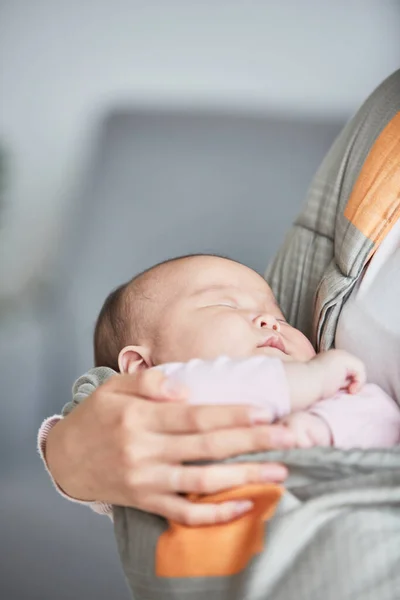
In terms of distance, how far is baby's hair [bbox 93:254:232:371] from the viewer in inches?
45.0

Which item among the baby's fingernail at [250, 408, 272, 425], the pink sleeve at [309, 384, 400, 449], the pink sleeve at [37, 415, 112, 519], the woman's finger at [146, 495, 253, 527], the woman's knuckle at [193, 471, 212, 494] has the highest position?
the baby's fingernail at [250, 408, 272, 425]

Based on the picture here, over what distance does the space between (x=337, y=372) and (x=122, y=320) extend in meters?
0.37

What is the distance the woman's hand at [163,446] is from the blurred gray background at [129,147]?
3.80ft

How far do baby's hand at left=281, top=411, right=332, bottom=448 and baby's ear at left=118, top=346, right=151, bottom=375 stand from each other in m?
0.28

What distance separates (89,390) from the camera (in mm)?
1194

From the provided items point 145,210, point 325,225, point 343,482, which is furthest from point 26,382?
point 343,482

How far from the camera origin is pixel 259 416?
0.88m

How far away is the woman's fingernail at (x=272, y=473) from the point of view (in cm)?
85

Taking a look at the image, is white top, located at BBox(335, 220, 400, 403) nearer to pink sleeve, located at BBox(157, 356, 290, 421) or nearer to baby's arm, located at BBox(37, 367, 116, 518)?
pink sleeve, located at BBox(157, 356, 290, 421)

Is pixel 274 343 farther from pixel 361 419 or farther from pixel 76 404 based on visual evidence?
pixel 76 404

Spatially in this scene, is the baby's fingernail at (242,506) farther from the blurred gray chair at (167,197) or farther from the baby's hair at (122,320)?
the blurred gray chair at (167,197)

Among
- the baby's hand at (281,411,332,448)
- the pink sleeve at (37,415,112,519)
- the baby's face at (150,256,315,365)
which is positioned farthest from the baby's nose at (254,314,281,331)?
the pink sleeve at (37,415,112,519)

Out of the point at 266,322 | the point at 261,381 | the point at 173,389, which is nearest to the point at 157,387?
the point at 173,389

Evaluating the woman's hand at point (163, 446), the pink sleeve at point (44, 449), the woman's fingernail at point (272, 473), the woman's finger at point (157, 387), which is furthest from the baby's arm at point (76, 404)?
the woman's fingernail at point (272, 473)
